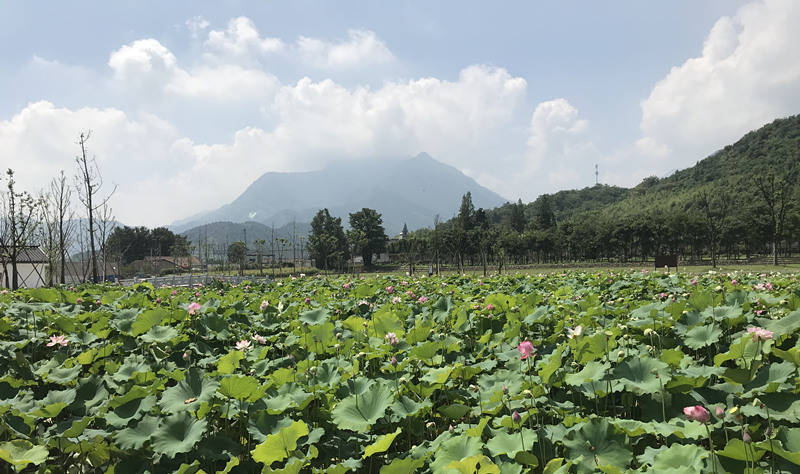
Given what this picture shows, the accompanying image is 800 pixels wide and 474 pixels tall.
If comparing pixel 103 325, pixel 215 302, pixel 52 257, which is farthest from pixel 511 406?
pixel 52 257

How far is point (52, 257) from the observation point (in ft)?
66.5

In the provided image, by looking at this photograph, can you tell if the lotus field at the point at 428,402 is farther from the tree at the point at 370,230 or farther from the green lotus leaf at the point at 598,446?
the tree at the point at 370,230

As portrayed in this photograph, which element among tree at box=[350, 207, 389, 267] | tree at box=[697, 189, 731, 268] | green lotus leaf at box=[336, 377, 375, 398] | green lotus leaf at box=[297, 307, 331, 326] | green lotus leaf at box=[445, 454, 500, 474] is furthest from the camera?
tree at box=[350, 207, 389, 267]

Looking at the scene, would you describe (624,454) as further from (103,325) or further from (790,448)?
(103,325)

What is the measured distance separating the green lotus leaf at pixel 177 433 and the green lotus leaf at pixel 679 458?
1.78 metres

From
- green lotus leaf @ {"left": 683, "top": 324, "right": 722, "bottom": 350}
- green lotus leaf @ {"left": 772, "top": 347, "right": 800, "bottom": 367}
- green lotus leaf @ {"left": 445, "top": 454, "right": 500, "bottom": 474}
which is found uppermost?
green lotus leaf @ {"left": 772, "top": 347, "right": 800, "bottom": 367}

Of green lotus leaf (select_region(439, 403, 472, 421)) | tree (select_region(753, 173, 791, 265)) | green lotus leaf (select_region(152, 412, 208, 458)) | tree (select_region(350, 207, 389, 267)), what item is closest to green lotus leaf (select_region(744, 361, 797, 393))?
green lotus leaf (select_region(439, 403, 472, 421))

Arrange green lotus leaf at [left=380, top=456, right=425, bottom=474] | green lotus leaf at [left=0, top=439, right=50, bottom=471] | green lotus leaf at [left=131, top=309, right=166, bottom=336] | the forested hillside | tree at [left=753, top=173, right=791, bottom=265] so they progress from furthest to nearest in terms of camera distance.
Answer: the forested hillside → tree at [left=753, top=173, right=791, bottom=265] → green lotus leaf at [left=131, top=309, right=166, bottom=336] → green lotus leaf at [left=0, top=439, right=50, bottom=471] → green lotus leaf at [left=380, top=456, right=425, bottom=474]

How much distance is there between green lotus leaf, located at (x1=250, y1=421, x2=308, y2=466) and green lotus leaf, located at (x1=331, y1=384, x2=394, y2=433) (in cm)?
21

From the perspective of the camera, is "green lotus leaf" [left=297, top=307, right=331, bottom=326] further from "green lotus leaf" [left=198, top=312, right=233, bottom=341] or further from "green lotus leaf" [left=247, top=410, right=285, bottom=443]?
"green lotus leaf" [left=247, top=410, right=285, bottom=443]

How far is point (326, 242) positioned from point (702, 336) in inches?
2695

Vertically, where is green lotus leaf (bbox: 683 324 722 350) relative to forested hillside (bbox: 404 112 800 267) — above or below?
below

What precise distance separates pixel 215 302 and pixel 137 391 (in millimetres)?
2740

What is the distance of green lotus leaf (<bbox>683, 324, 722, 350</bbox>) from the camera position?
8.11ft
